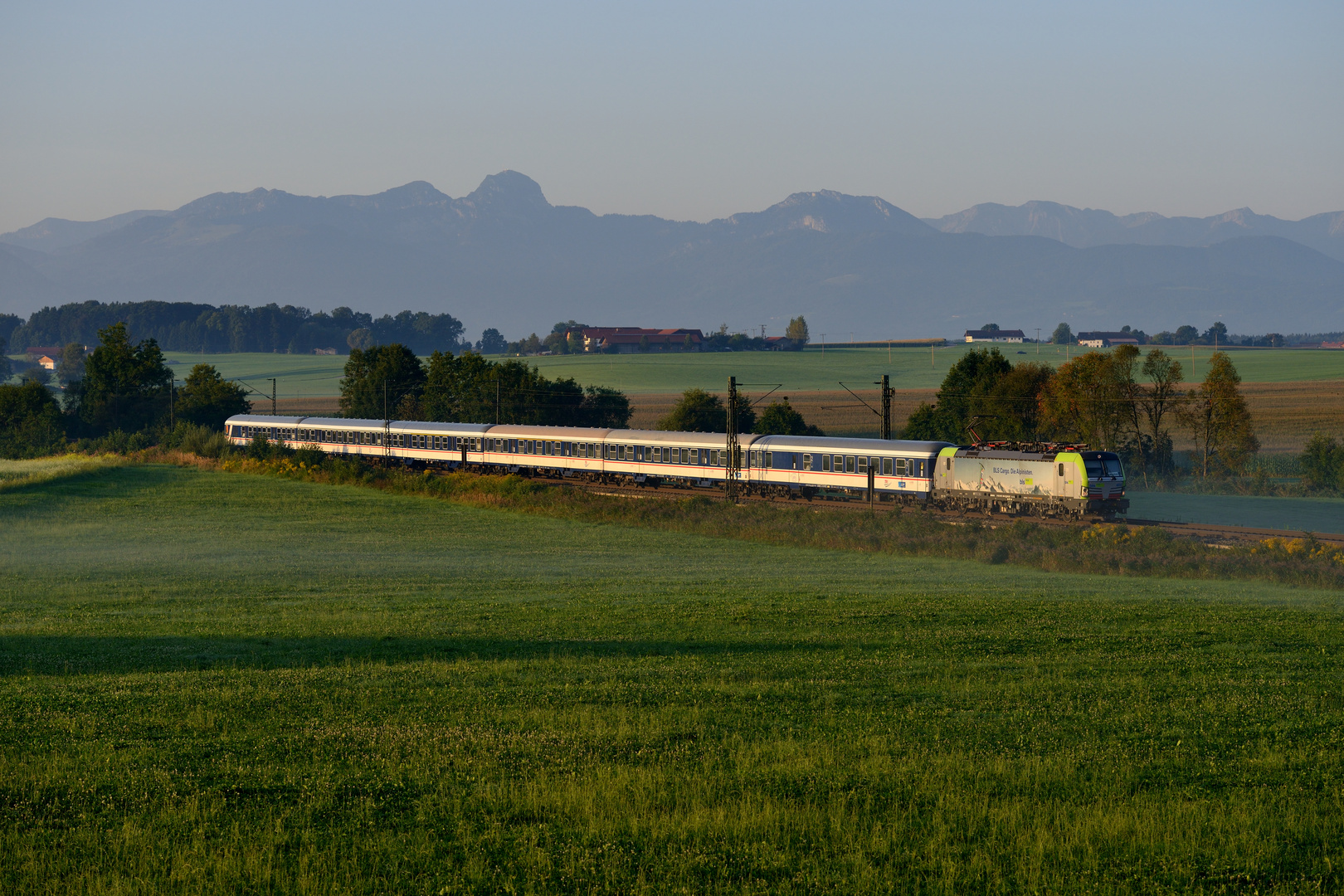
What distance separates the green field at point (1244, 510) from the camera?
5234cm

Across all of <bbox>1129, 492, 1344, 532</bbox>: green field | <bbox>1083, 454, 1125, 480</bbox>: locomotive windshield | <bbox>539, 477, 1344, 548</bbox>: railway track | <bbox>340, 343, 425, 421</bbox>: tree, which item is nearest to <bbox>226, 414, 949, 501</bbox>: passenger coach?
<bbox>539, 477, 1344, 548</bbox>: railway track

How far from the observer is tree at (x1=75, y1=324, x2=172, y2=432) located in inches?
4341

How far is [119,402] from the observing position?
110 meters

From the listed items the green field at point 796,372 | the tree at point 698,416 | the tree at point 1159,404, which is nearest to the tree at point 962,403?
the tree at point 1159,404

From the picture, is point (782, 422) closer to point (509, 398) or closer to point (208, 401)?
point (509, 398)

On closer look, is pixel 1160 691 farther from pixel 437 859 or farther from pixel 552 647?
pixel 437 859

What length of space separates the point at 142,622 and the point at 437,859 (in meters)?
16.8

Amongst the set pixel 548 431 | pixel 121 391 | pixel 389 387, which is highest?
pixel 389 387

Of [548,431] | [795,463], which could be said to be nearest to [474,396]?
[548,431]

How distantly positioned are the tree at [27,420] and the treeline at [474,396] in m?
27.3

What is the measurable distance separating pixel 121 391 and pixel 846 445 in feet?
275

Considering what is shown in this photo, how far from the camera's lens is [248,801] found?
10.9m

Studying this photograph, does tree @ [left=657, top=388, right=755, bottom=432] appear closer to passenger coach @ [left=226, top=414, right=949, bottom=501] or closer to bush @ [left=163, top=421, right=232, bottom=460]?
passenger coach @ [left=226, top=414, right=949, bottom=501]

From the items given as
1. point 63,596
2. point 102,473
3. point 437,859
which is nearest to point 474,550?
point 63,596
